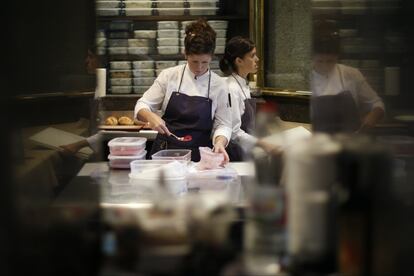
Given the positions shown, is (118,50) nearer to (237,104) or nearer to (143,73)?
(143,73)

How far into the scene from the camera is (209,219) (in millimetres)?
1439

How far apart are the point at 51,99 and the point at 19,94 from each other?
0.32 m

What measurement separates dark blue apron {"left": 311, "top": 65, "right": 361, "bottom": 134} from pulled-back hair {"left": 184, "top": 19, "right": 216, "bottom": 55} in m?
1.88

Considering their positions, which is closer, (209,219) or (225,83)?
(209,219)

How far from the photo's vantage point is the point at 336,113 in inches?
74.9

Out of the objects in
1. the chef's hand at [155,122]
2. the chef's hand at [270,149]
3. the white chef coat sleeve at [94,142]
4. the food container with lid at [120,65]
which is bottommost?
the chef's hand at [155,122]

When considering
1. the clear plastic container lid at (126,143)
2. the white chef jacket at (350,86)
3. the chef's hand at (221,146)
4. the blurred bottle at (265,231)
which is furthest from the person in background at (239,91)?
the blurred bottle at (265,231)

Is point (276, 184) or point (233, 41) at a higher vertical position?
point (233, 41)

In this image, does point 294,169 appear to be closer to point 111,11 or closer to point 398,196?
point 398,196

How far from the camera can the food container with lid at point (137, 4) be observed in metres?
5.24

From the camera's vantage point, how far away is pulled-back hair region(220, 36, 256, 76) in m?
4.43

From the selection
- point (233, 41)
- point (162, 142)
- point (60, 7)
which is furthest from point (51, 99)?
point (233, 41)

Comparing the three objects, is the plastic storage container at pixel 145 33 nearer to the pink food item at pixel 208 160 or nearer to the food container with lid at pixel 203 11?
the food container with lid at pixel 203 11

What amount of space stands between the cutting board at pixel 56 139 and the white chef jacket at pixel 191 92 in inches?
77.0
